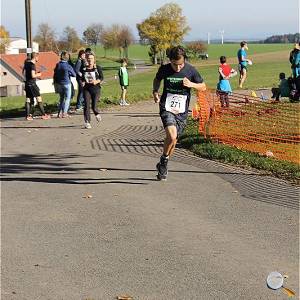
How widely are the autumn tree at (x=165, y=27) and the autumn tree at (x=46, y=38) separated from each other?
22776 mm

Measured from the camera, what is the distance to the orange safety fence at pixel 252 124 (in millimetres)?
10570

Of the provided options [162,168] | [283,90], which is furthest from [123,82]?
[162,168]

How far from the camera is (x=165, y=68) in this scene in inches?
326

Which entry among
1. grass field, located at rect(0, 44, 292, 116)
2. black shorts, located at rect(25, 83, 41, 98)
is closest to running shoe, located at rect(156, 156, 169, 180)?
black shorts, located at rect(25, 83, 41, 98)

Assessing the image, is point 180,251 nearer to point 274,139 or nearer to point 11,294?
point 11,294

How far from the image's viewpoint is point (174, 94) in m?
8.23

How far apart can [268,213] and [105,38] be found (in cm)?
12140

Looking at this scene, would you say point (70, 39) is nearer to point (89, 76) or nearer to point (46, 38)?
point (46, 38)

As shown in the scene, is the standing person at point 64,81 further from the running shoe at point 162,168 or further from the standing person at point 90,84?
the running shoe at point 162,168

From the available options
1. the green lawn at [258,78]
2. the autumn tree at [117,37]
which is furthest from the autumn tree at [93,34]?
the green lawn at [258,78]

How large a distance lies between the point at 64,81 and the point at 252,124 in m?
6.10

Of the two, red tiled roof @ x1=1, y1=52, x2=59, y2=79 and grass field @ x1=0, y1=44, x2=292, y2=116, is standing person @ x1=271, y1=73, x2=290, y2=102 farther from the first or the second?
red tiled roof @ x1=1, y1=52, x2=59, y2=79

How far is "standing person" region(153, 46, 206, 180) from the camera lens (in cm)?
813

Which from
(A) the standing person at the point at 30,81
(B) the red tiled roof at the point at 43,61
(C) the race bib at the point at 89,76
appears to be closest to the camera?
(C) the race bib at the point at 89,76
